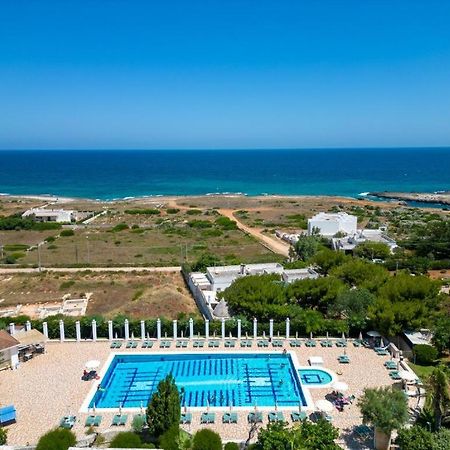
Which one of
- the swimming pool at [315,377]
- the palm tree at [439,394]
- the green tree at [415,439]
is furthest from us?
the swimming pool at [315,377]

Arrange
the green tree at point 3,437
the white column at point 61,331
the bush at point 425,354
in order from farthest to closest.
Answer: the white column at point 61,331 → the bush at point 425,354 → the green tree at point 3,437

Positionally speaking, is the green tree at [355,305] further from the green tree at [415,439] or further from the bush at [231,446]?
the bush at [231,446]

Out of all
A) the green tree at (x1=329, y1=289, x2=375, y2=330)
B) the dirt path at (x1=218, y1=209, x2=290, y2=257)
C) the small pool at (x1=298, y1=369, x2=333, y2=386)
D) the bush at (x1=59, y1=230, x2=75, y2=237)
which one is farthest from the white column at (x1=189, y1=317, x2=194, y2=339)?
the bush at (x1=59, y1=230, x2=75, y2=237)

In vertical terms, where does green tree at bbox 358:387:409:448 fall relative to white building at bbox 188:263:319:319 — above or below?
above

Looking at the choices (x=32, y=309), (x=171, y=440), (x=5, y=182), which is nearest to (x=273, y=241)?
(x=32, y=309)

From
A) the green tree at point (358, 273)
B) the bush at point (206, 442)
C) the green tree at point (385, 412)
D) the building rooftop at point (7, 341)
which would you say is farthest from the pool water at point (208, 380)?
the green tree at point (358, 273)

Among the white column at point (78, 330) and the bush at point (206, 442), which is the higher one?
the bush at point (206, 442)

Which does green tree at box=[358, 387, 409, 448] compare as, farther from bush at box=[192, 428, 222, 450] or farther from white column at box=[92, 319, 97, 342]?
white column at box=[92, 319, 97, 342]
